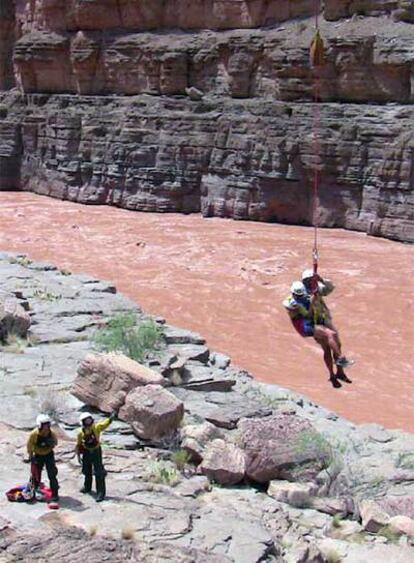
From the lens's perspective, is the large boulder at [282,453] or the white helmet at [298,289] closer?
the large boulder at [282,453]

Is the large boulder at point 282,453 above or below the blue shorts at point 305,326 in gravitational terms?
below

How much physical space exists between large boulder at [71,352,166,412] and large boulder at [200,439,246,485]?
1455 mm

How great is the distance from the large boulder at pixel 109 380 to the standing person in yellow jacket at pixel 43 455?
214 centimetres

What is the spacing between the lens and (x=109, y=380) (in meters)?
10.2

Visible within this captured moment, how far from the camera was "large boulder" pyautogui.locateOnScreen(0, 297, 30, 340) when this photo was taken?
12914mm

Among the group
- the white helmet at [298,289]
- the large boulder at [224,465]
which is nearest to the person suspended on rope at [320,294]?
the white helmet at [298,289]

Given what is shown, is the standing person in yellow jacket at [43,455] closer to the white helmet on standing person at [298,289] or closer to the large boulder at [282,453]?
the large boulder at [282,453]

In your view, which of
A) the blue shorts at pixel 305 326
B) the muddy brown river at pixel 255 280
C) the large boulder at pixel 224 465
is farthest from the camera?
the muddy brown river at pixel 255 280

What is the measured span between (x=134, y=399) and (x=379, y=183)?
2071 cm

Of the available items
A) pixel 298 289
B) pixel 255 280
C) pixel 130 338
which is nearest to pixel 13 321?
pixel 130 338

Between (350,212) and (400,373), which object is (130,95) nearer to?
(350,212)

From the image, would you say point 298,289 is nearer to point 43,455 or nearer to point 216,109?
point 43,455

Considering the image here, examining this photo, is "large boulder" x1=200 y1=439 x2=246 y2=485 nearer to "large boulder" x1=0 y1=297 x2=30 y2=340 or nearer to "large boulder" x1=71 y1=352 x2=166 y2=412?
"large boulder" x1=71 y1=352 x2=166 y2=412

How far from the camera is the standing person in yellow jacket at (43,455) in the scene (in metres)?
7.76
